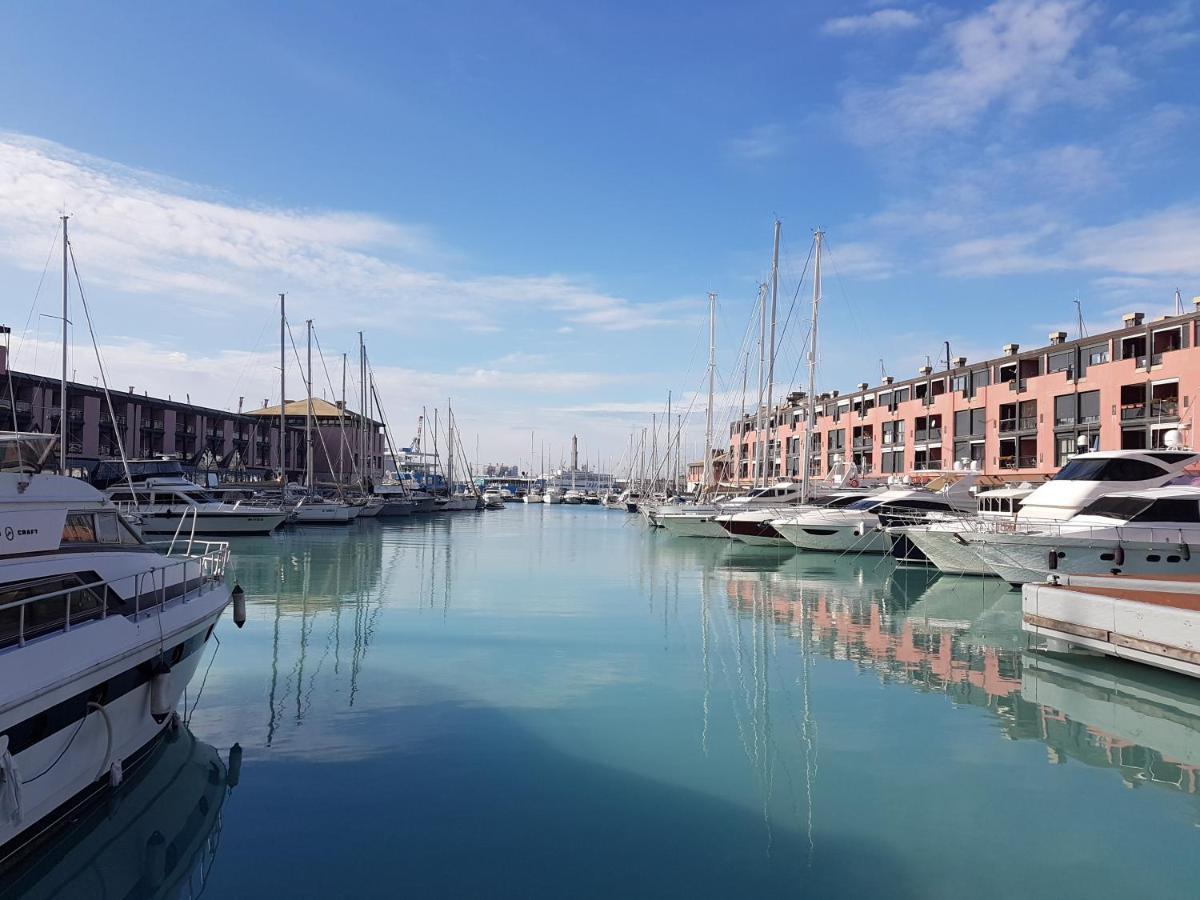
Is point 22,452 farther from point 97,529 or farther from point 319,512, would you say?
point 319,512

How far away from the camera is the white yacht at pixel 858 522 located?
134 ft


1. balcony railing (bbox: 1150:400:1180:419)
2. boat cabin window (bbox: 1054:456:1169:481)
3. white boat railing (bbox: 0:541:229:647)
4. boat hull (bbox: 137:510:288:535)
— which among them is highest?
balcony railing (bbox: 1150:400:1180:419)

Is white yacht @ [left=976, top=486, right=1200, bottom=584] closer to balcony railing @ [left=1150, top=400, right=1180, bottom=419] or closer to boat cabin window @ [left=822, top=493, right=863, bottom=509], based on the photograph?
boat cabin window @ [left=822, top=493, right=863, bottom=509]

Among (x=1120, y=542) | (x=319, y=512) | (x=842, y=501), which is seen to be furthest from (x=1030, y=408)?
(x=319, y=512)

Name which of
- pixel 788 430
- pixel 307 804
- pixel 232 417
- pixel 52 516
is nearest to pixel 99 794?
pixel 307 804

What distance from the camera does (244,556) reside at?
124 feet

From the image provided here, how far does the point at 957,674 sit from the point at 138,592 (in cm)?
1371

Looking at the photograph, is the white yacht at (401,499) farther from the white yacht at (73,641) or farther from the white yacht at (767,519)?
the white yacht at (73,641)

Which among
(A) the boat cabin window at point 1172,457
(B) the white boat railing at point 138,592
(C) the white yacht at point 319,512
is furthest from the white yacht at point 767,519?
(B) the white boat railing at point 138,592

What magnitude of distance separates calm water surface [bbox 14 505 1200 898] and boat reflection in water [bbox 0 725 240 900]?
0.17 ft

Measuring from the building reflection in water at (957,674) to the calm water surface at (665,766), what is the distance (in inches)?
3.0

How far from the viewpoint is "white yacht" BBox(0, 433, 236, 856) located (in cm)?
745

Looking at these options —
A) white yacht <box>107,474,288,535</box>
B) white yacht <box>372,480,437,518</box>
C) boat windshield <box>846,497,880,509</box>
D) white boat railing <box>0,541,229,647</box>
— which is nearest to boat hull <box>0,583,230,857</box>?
white boat railing <box>0,541,229,647</box>

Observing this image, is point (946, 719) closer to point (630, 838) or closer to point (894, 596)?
point (630, 838)
